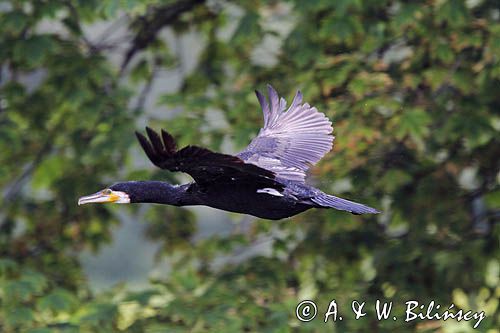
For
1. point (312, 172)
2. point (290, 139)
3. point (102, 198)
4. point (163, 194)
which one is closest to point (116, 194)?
point (102, 198)

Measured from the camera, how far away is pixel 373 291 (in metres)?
6.77

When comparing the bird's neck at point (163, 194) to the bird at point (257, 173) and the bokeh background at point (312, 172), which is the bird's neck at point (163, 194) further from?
the bokeh background at point (312, 172)

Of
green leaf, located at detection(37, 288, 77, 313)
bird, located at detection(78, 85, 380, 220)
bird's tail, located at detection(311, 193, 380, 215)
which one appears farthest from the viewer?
green leaf, located at detection(37, 288, 77, 313)

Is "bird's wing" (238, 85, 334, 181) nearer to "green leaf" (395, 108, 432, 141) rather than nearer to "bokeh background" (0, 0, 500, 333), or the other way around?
"bokeh background" (0, 0, 500, 333)

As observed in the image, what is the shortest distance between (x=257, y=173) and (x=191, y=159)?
0.31m

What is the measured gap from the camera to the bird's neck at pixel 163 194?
15.6 feet

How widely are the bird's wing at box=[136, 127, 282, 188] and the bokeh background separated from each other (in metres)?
1.92

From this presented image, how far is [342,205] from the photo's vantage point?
4.52m

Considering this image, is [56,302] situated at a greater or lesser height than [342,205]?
greater

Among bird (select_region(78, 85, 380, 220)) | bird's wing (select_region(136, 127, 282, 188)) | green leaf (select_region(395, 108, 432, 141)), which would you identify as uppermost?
green leaf (select_region(395, 108, 432, 141))

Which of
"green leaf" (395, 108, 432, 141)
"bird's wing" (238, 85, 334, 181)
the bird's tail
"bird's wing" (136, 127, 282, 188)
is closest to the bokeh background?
"green leaf" (395, 108, 432, 141)

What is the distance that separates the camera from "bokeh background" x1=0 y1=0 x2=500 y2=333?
20.8 ft

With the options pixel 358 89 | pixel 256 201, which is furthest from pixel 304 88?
pixel 256 201

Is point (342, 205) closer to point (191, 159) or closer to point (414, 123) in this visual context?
point (191, 159)
